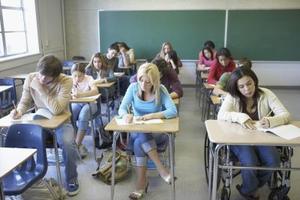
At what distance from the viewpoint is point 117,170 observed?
3.13 m

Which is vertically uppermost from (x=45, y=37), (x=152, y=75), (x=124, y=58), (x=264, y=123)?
(x=45, y=37)

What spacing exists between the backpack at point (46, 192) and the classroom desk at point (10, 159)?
879mm

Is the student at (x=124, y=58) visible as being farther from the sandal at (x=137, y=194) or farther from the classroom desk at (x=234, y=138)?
the classroom desk at (x=234, y=138)

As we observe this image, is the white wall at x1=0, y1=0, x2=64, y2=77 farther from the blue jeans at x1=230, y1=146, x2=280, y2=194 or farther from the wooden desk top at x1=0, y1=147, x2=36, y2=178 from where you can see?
the blue jeans at x1=230, y1=146, x2=280, y2=194

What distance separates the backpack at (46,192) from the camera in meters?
2.71

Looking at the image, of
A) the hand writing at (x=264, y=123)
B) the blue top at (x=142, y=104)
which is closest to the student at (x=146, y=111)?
the blue top at (x=142, y=104)

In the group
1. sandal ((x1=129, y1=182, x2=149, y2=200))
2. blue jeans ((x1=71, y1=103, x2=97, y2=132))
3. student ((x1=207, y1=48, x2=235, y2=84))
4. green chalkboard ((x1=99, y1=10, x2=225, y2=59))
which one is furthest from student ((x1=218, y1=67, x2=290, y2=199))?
green chalkboard ((x1=99, y1=10, x2=225, y2=59))

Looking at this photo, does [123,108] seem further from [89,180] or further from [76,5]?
[76,5]

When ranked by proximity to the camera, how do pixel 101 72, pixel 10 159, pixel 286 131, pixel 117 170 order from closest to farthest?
pixel 10 159, pixel 286 131, pixel 117 170, pixel 101 72

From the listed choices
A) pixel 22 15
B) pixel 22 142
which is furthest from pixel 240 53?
pixel 22 142

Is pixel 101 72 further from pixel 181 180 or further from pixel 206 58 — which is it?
pixel 206 58

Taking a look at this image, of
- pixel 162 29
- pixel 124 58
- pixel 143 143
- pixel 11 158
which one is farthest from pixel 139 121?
pixel 162 29

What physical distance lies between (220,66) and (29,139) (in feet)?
10.6

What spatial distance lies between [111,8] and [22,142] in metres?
5.75
